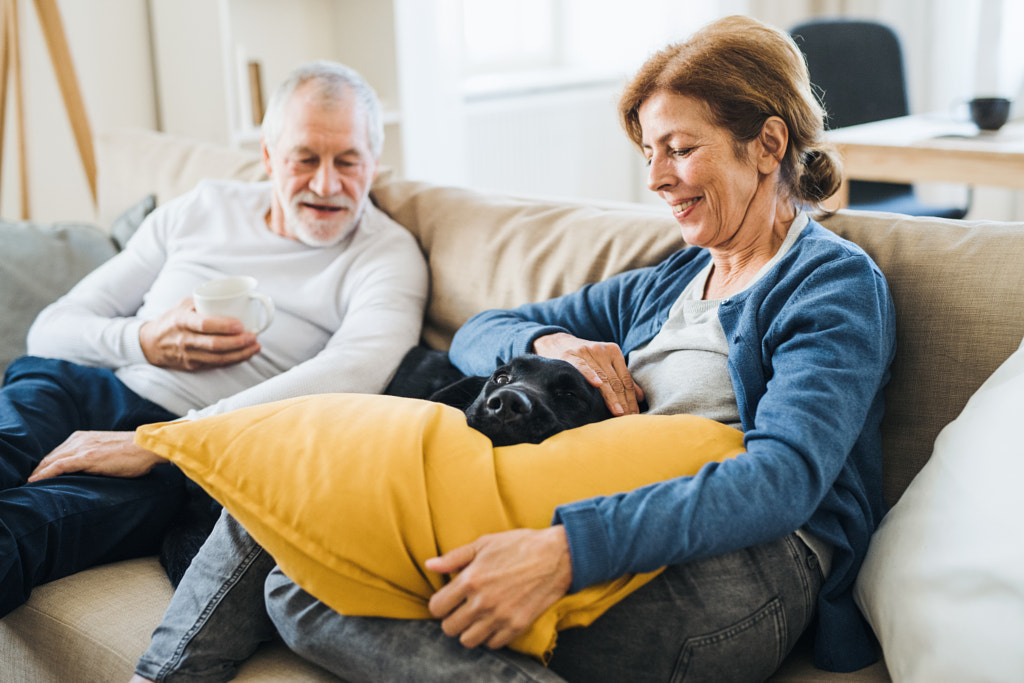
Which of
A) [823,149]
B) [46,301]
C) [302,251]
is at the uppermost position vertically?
[823,149]

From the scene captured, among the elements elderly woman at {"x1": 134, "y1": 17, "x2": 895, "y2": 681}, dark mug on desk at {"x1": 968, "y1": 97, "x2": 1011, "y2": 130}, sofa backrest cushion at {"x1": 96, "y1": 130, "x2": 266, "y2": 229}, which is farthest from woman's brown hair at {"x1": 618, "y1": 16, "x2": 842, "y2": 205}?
dark mug on desk at {"x1": 968, "y1": 97, "x2": 1011, "y2": 130}

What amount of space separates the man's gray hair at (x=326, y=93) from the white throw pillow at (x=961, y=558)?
50.1 inches

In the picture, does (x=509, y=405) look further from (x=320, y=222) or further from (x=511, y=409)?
(x=320, y=222)

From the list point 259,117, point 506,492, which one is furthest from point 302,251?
point 259,117

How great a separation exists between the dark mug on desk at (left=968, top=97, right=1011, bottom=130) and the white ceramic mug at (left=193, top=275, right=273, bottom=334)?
2.02 meters

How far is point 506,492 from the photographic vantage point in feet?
3.40

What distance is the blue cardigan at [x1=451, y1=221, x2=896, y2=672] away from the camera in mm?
968

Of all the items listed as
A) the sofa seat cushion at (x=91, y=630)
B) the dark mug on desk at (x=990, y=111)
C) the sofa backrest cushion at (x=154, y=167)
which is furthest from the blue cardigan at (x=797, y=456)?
the dark mug on desk at (x=990, y=111)

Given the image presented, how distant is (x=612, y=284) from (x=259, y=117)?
225cm

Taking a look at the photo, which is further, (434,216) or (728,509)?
(434,216)

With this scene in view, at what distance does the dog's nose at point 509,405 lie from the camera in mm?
1136

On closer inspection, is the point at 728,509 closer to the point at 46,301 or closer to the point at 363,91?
the point at 363,91

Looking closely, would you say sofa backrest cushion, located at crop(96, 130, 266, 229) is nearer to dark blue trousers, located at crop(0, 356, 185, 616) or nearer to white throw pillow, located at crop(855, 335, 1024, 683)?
dark blue trousers, located at crop(0, 356, 185, 616)

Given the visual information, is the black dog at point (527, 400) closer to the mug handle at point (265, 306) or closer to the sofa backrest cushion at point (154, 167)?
the mug handle at point (265, 306)
